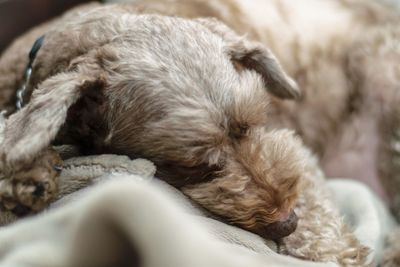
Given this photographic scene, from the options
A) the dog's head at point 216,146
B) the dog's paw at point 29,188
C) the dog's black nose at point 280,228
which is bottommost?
the dog's paw at point 29,188

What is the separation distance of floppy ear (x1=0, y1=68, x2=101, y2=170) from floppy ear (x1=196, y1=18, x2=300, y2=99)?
1.42ft

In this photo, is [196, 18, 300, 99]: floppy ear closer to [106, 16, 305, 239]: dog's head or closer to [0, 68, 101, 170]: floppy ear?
[106, 16, 305, 239]: dog's head

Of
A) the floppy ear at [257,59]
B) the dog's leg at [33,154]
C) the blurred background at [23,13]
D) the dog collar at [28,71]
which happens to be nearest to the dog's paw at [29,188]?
the dog's leg at [33,154]

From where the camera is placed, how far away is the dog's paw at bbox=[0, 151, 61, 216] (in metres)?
1.37

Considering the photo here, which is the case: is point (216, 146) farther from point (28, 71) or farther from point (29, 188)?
point (28, 71)

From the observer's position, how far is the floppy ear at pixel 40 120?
136 cm

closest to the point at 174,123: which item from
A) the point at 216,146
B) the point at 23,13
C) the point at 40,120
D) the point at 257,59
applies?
the point at 216,146

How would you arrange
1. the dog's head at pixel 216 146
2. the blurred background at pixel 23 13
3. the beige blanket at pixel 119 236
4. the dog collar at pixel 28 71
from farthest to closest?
1. the blurred background at pixel 23 13
2. the dog collar at pixel 28 71
3. the dog's head at pixel 216 146
4. the beige blanket at pixel 119 236

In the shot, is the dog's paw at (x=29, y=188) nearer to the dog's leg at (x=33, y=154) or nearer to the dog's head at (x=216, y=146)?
the dog's leg at (x=33, y=154)

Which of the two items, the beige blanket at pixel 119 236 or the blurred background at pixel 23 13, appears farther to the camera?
the blurred background at pixel 23 13

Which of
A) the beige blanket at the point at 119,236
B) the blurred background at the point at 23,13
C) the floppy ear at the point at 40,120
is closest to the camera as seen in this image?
the beige blanket at the point at 119,236

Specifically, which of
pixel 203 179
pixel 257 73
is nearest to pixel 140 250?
pixel 203 179

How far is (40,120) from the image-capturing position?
1.40 meters

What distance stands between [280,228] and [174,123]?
34 cm
